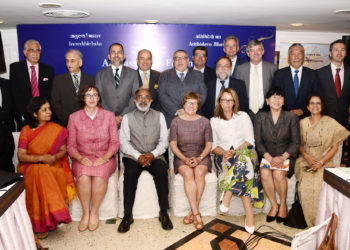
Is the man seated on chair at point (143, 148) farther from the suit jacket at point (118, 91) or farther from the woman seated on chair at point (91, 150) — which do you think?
the suit jacket at point (118, 91)

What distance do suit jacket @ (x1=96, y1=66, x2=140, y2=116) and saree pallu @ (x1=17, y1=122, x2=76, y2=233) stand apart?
2.63 feet

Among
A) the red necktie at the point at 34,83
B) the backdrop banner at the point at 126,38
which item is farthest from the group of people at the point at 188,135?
the backdrop banner at the point at 126,38

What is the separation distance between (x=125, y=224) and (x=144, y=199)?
0.34m

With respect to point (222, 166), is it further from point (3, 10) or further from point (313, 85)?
point (3, 10)

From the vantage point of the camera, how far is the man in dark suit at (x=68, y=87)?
3.85m

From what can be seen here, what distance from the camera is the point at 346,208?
6.39ft

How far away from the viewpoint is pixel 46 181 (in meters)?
2.92

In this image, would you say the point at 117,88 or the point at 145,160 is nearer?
the point at 145,160

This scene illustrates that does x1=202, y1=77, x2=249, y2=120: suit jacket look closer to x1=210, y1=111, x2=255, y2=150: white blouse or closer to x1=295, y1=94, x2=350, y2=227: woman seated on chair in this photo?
x1=210, y1=111, x2=255, y2=150: white blouse

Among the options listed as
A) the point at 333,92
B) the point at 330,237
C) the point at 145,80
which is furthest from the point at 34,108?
the point at 333,92

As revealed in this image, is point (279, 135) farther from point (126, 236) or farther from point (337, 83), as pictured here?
point (126, 236)

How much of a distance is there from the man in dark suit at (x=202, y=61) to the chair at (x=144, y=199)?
5.16 feet

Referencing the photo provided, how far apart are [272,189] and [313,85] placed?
1523 millimetres

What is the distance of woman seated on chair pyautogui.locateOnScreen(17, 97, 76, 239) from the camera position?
2.87 meters
